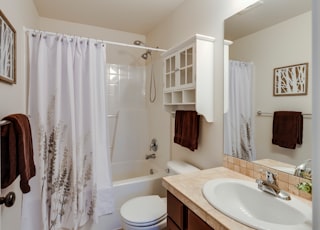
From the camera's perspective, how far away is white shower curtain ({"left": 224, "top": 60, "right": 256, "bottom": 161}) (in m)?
1.33

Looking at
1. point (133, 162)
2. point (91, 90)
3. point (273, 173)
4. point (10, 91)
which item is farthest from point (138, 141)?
point (273, 173)

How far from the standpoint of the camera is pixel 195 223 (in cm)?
95

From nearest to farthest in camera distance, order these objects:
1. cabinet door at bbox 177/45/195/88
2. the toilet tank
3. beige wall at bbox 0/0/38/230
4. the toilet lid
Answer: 1. beige wall at bbox 0/0/38/230
2. the toilet lid
3. cabinet door at bbox 177/45/195/88
4. the toilet tank

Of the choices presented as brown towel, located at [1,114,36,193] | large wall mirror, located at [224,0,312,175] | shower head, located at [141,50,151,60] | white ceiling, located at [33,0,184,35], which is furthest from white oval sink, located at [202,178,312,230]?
shower head, located at [141,50,151,60]

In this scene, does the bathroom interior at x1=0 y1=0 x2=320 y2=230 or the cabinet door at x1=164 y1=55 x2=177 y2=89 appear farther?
the cabinet door at x1=164 y1=55 x2=177 y2=89

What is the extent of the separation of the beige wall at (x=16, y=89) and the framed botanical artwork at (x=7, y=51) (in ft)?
0.18

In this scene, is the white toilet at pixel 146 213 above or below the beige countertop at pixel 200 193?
below

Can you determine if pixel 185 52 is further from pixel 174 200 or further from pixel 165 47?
pixel 174 200

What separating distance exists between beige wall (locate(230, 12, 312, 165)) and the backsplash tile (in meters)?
0.08

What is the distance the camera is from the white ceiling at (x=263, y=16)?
3.49 feet

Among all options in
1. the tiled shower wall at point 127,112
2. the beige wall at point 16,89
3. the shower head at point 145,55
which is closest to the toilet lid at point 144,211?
the beige wall at point 16,89

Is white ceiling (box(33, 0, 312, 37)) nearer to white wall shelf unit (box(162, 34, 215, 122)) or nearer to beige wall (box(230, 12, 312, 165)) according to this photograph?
beige wall (box(230, 12, 312, 165))

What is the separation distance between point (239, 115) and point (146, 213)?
3.54 feet

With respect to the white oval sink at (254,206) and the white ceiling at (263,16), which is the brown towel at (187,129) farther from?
the white ceiling at (263,16)
